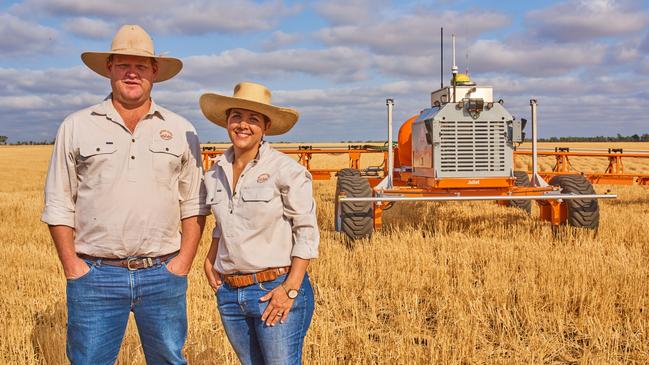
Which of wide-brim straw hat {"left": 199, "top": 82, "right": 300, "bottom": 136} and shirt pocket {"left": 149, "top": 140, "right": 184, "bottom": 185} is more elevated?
wide-brim straw hat {"left": 199, "top": 82, "right": 300, "bottom": 136}

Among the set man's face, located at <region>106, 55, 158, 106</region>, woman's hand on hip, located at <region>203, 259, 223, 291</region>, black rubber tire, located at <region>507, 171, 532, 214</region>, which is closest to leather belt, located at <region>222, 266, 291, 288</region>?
woman's hand on hip, located at <region>203, 259, 223, 291</region>

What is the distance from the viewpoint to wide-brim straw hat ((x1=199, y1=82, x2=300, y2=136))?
2844 mm

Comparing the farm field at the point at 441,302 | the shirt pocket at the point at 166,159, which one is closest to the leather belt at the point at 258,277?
the shirt pocket at the point at 166,159

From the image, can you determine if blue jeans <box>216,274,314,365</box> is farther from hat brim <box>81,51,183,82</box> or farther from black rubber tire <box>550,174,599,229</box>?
black rubber tire <box>550,174,599,229</box>

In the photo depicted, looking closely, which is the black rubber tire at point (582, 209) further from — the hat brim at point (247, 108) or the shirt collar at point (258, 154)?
the shirt collar at point (258, 154)

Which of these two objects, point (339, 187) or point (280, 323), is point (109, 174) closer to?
point (280, 323)

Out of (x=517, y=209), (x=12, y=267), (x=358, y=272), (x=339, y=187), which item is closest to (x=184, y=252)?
(x=358, y=272)

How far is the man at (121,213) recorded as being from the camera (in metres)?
2.94

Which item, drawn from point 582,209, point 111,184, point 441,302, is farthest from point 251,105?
point 582,209

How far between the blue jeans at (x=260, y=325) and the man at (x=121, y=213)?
447mm

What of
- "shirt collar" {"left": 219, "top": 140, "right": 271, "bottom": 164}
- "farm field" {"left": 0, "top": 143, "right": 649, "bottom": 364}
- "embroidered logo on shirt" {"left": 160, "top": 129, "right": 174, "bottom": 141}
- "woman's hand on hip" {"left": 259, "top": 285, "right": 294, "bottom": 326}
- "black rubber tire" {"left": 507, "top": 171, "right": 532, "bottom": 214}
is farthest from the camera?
"black rubber tire" {"left": 507, "top": 171, "right": 532, "bottom": 214}

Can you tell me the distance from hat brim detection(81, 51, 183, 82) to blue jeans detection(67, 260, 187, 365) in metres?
1.07

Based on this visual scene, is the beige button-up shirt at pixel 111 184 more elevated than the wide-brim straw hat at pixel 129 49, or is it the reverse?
the wide-brim straw hat at pixel 129 49

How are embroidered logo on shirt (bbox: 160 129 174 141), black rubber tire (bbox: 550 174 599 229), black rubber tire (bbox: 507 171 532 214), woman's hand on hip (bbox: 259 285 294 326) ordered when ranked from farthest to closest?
1. black rubber tire (bbox: 507 171 532 214)
2. black rubber tire (bbox: 550 174 599 229)
3. embroidered logo on shirt (bbox: 160 129 174 141)
4. woman's hand on hip (bbox: 259 285 294 326)
